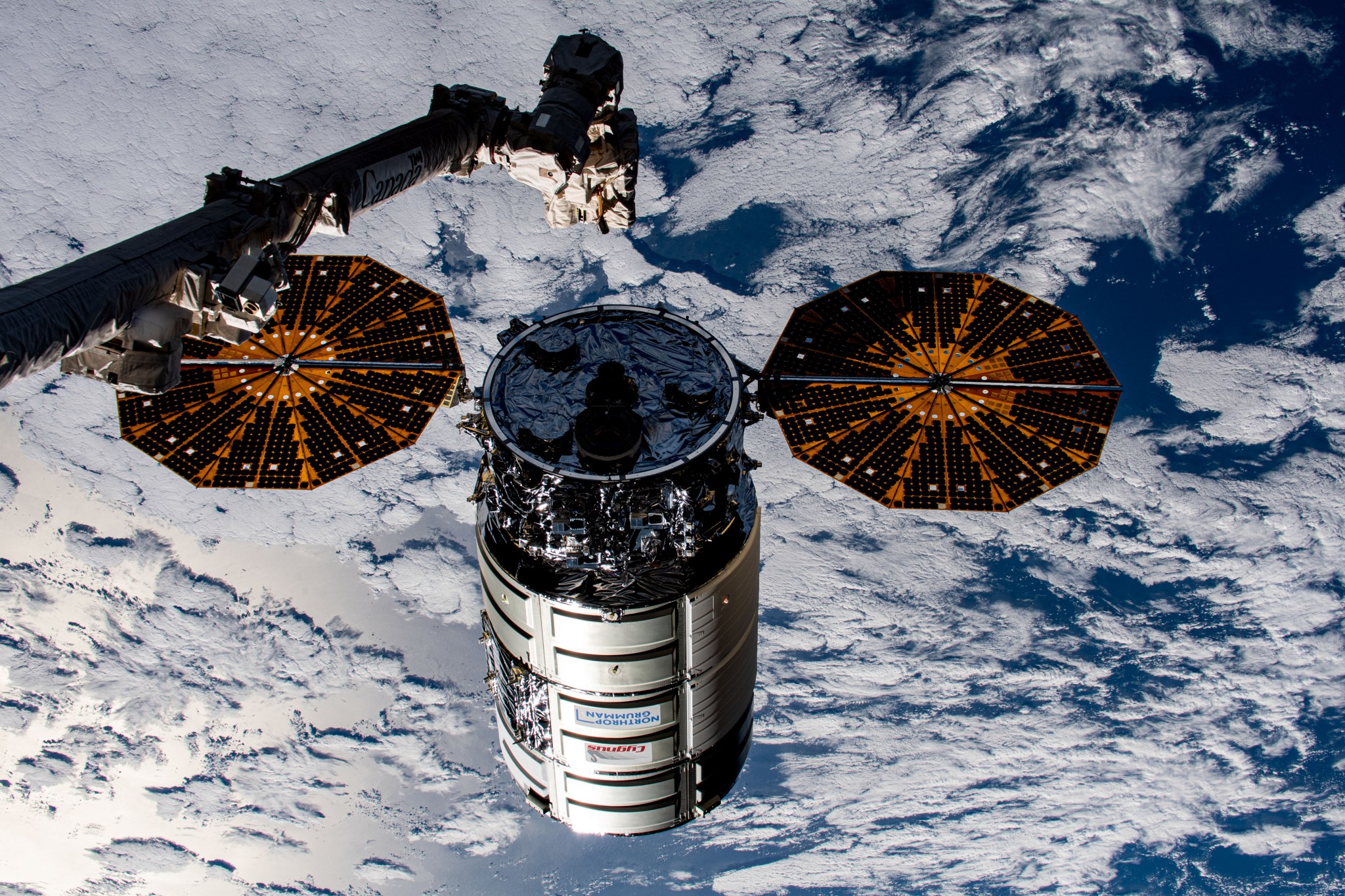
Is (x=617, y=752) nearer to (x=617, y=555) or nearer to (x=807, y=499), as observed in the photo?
(x=617, y=555)

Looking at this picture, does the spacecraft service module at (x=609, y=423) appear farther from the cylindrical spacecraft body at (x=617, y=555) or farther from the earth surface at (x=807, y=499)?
the earth surface at (x=807, y=499)

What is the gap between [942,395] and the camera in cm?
835

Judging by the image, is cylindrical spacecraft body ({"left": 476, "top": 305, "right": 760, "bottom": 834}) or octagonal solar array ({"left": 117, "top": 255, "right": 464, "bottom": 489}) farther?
octagonal solar array ({"left": 117, "top": 255, "right": 464, "bottom": 489})

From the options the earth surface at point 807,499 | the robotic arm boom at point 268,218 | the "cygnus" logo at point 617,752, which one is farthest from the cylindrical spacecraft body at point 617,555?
the earth surface at point 807,499

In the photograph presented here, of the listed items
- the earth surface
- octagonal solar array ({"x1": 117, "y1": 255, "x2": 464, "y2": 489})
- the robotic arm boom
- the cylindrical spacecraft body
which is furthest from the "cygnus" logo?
the earth surface

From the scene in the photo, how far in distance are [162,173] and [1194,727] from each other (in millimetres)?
25004

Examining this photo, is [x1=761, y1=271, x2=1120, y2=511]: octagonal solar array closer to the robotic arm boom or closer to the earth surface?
the robotic arm boom

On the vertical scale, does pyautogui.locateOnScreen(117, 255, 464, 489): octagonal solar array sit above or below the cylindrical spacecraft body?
above

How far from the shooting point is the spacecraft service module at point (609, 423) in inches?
280

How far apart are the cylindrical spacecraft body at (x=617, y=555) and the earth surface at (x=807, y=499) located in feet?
31.2

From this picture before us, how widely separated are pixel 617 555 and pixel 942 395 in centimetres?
339

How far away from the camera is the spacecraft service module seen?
7.11m

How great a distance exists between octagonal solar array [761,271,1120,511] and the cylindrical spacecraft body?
0.89 m

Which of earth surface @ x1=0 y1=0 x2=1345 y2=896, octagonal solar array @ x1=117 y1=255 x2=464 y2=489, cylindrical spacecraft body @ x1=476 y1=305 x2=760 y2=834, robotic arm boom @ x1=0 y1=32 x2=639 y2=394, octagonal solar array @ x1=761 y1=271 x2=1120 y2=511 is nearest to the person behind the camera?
robotic arm boom @ x1=0 y1=32 x2=639 y2=394
